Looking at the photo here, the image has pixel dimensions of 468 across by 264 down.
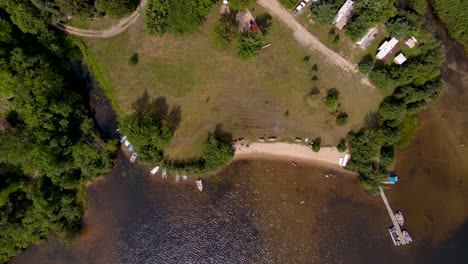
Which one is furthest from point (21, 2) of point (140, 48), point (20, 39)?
point (140, 48)

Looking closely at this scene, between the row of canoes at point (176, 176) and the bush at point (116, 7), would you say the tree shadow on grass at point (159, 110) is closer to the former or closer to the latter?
the row of canoes at point (176, 176)

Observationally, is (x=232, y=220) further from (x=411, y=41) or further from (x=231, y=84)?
(x=411, y=41)

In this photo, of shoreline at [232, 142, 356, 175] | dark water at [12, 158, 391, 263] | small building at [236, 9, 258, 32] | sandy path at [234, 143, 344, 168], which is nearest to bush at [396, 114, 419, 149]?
shoreline at [232, 142, 356, 175]

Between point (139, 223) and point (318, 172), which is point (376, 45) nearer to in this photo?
point (318, 172)

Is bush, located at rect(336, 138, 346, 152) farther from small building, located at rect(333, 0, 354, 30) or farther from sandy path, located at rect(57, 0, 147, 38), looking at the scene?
sandy path, located at rect(57, 0, 147, 38)

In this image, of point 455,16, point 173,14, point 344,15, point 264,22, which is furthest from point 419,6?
point 173,14

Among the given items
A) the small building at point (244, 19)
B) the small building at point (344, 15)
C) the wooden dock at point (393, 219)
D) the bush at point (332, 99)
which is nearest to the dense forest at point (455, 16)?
the small building at point (344, 15)

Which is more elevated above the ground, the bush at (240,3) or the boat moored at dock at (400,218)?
the bush at (240,3)
